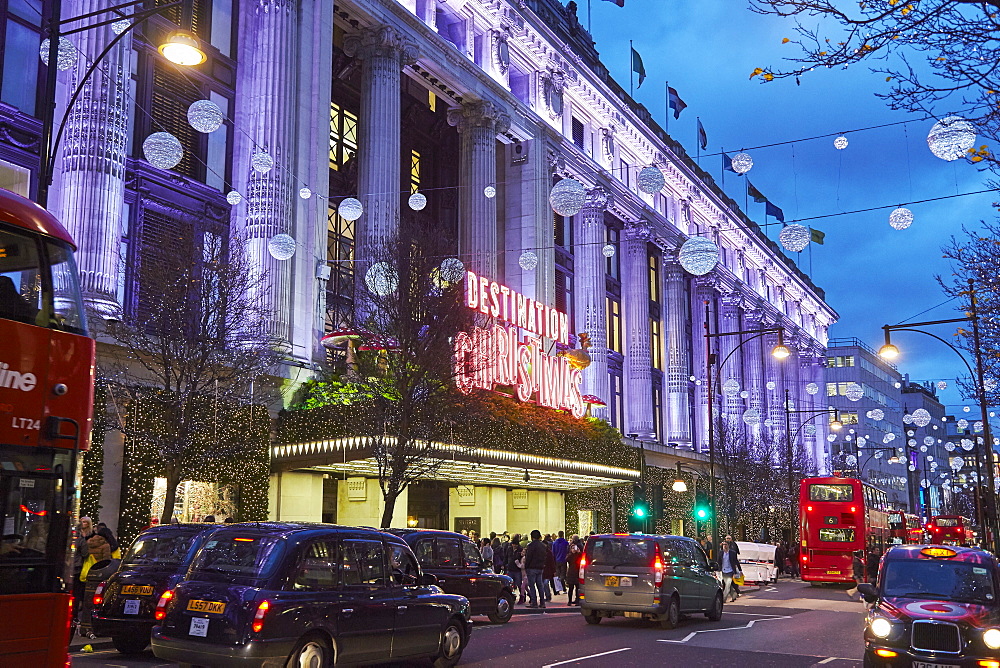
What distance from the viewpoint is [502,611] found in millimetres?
19656

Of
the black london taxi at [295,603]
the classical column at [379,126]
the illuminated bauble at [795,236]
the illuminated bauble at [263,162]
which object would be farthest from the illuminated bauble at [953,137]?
the classical column at [379,126]

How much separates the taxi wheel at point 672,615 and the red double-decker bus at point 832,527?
1991 centimetres

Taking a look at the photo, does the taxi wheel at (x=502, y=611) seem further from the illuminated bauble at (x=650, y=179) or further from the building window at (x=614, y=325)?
the building window at (x=614, y=325)

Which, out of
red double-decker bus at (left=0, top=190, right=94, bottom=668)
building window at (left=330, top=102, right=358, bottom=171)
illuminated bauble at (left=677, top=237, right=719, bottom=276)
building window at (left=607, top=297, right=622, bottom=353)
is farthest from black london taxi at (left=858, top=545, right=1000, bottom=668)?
building window at (left=607, top=297, right=622, bottom=353)

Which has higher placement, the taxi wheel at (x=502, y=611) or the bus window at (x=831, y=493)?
the bus window at (x=831, y=493)

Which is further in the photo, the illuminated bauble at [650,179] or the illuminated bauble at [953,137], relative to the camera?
the illuminated bauble at [650,179]

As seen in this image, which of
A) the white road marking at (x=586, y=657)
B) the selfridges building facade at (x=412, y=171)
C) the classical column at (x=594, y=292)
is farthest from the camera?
the classical column at (x=594, y=292)

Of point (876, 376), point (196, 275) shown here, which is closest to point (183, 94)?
point (196, 275)

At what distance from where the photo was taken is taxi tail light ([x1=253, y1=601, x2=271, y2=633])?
1003cm

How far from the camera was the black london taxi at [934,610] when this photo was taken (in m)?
11.0

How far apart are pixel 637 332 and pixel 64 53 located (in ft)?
129

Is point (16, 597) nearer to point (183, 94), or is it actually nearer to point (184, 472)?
point (184, 472)

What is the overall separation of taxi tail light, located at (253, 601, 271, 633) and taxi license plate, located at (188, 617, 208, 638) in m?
0.61

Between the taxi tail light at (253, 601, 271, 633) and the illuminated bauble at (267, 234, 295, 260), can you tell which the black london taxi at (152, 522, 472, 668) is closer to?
the taxi tail light at (253, 601, 271, 633)
